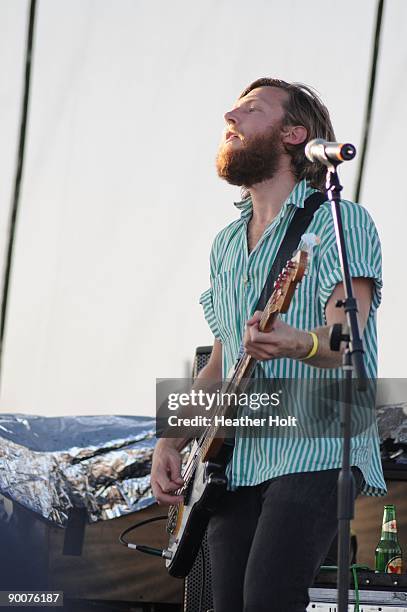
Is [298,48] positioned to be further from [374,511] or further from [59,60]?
[374,511]

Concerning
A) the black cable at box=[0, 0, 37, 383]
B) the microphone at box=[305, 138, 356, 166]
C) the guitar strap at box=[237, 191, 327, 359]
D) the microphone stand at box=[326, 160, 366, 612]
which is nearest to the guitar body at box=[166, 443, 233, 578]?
the guitar strap at box=[237, 191, 327, 359]

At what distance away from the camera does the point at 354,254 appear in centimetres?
252

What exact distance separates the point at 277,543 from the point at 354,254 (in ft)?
2.20

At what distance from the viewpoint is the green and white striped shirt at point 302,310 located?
2.46 meters

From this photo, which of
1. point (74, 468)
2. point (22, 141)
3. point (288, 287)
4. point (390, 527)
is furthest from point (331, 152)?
point (22, 141)

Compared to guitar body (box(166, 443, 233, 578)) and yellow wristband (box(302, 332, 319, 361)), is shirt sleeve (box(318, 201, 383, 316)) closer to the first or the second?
yellow wristband (box(302, 332, 319, 361))

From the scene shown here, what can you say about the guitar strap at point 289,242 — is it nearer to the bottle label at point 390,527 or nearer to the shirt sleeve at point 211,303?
the shirt sleeve at point 211,303

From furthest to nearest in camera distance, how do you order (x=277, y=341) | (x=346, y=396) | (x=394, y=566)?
(x=394, y=566)
(x=277, y=341)
(x=346, y=396)

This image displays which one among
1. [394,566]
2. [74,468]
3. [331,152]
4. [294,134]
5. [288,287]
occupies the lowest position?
[394,566]

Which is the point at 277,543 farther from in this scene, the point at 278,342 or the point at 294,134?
the point at 294,134

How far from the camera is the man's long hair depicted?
2.87 metres

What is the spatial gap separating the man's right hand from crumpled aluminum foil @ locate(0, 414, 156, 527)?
1.17 metres

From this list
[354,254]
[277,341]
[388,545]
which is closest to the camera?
[277,341]

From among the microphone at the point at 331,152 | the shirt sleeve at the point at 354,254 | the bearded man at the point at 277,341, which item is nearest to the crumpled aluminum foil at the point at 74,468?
the bearded man at the point at 277,341
